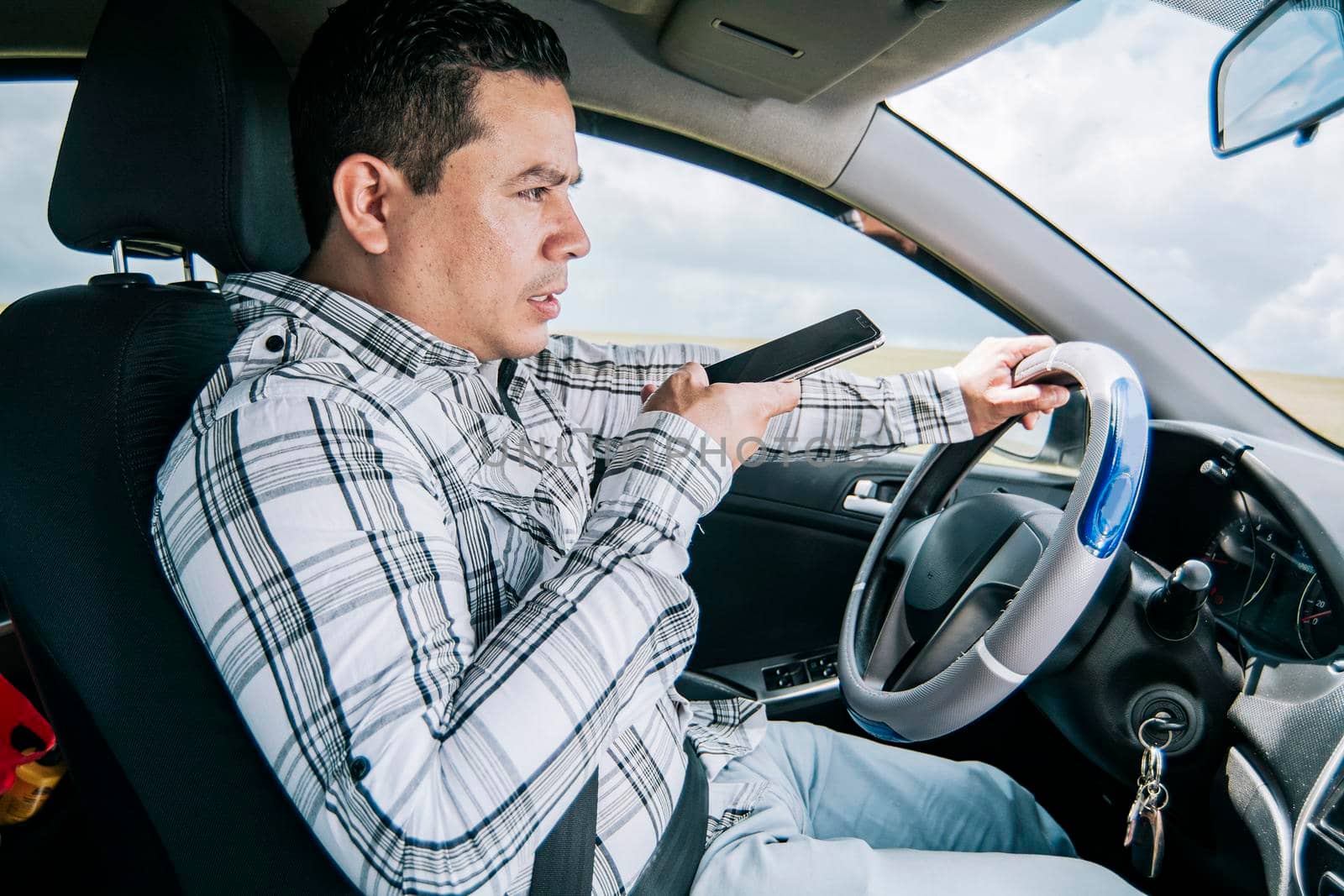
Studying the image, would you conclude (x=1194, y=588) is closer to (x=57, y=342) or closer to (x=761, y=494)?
(x=761, y=494)

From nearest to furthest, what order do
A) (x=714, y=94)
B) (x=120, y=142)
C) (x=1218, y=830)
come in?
(x=120, y=142), (x=1218, y=830), (x=714, y=94)

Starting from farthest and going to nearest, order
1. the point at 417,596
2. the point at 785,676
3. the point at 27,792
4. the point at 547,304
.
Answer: the point at 785,676
the point at 27,792
the point at 547,304
the point at 417,596

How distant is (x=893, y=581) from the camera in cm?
139

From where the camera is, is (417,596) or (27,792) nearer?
(417,596)

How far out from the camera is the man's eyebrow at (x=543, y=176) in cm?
99

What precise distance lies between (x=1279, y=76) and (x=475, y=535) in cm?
117

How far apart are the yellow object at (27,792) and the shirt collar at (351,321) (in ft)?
3.70

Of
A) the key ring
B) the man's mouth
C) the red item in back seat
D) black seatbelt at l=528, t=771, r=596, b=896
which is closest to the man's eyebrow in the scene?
the man's mouth

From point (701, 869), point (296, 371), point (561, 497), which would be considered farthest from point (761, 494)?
point (296, 371)

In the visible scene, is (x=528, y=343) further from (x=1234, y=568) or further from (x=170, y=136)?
(x=1234, y=568)

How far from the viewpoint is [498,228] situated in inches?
38.6

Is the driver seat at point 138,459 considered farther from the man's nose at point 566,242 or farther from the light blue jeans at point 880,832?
the light blue jeans at point 880,832

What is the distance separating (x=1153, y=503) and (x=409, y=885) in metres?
1.34

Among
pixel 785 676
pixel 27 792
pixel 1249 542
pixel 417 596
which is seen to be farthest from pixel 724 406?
pixel 27 792
